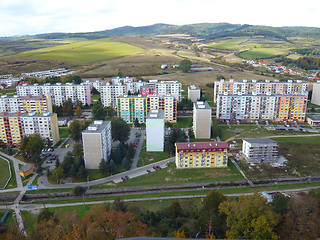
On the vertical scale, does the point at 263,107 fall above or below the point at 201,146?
above

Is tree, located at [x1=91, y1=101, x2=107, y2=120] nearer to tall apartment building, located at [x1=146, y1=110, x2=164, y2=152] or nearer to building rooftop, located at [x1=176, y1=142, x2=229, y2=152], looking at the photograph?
tall apartment building, located at [x1=146, y1=110, x2=164, y2=152]

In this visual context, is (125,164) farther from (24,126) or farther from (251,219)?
(24,126)

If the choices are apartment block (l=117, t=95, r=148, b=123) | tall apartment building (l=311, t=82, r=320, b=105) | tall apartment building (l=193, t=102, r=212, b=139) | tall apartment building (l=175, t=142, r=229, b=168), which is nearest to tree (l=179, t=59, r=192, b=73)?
tall apartment building (l=311, t=82, r=320, b=105)

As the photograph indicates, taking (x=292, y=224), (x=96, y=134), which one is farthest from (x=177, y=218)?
(x=96, y=134)

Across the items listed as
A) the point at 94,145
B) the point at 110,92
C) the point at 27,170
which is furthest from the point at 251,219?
the point at 110,92

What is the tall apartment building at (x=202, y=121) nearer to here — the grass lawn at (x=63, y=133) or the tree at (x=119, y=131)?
the tree at (x=119, y=131)

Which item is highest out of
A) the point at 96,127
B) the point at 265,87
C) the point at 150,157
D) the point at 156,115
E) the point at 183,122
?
the point at 265,87

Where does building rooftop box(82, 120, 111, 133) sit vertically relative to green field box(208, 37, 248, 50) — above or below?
below
